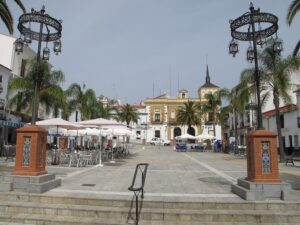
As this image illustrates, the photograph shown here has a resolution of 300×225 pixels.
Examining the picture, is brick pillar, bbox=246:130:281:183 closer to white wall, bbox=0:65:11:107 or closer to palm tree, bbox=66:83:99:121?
white wall, bbox=0:65:11:107

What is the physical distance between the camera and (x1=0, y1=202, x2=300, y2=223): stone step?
6.30 metres

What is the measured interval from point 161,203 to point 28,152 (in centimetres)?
402

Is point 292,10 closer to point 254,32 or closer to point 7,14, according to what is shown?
point 254,32

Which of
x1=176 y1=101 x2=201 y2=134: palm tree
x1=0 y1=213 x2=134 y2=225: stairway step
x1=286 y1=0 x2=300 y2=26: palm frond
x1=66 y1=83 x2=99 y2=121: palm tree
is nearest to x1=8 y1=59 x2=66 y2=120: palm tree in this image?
x1=66 y1=83 x2=99 y2=121: palm tree

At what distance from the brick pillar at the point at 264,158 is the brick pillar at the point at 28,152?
19.5 ft

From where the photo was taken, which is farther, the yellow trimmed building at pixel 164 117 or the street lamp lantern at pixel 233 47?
the yellow trimmed building at pixel 164 117

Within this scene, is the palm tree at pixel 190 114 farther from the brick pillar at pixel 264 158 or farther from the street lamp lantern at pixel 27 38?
the brick pillar at pixel 264 158

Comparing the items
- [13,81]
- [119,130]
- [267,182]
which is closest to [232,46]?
[267,182]

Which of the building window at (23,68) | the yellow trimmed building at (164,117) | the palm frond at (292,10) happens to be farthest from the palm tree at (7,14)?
the yellow trimmed building at (164,117)

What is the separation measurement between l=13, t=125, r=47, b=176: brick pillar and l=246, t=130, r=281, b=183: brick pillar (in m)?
5.94

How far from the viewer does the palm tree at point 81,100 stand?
35.3 m

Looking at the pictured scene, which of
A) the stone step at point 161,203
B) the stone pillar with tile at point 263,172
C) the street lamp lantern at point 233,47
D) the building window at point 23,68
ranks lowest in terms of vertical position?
the stone step at point 161,203

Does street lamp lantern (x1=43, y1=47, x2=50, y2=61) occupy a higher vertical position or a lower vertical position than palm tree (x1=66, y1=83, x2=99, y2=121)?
lower

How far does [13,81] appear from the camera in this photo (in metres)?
25.4
